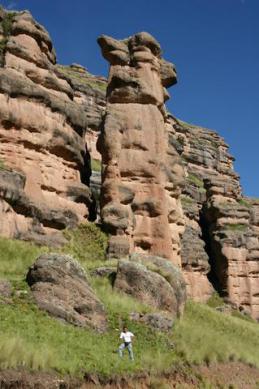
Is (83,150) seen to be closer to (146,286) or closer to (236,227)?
(146,286)

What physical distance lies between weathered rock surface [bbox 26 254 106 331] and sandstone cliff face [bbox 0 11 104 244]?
9.12 metres

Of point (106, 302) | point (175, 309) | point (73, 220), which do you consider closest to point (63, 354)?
point (106, 302)

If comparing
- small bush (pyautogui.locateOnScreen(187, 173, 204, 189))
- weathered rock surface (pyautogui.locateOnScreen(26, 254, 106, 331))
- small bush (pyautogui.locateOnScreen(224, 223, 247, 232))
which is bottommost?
weathered rock surface (pyautogui.locateOnScreen(26, 254, 106, 331))

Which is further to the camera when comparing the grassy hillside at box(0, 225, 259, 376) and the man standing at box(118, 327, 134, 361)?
the man standing at box(118, 327, 134, 361)

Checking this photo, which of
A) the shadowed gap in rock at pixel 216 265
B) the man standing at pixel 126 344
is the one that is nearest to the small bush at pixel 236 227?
the shadowed gap in rock at pixel 216 265

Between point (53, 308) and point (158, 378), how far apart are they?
15.9 ft

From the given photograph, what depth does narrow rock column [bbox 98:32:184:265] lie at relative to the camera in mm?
35731

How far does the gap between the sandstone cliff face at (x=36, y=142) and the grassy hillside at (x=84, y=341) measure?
304cm

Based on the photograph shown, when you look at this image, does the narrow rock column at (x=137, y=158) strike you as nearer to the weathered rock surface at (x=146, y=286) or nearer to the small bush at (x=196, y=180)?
the weathered rock surface at (x=146, y=286)

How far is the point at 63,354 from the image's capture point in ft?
45.0

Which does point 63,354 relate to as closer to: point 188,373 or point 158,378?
point 158,378

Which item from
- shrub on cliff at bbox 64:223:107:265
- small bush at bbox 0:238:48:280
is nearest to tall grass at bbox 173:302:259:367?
shrub on cliff at bbox 64:223:107:265

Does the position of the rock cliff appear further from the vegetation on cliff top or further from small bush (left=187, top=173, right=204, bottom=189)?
the vegetation on cliff top

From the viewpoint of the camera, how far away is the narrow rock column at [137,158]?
3573cm
